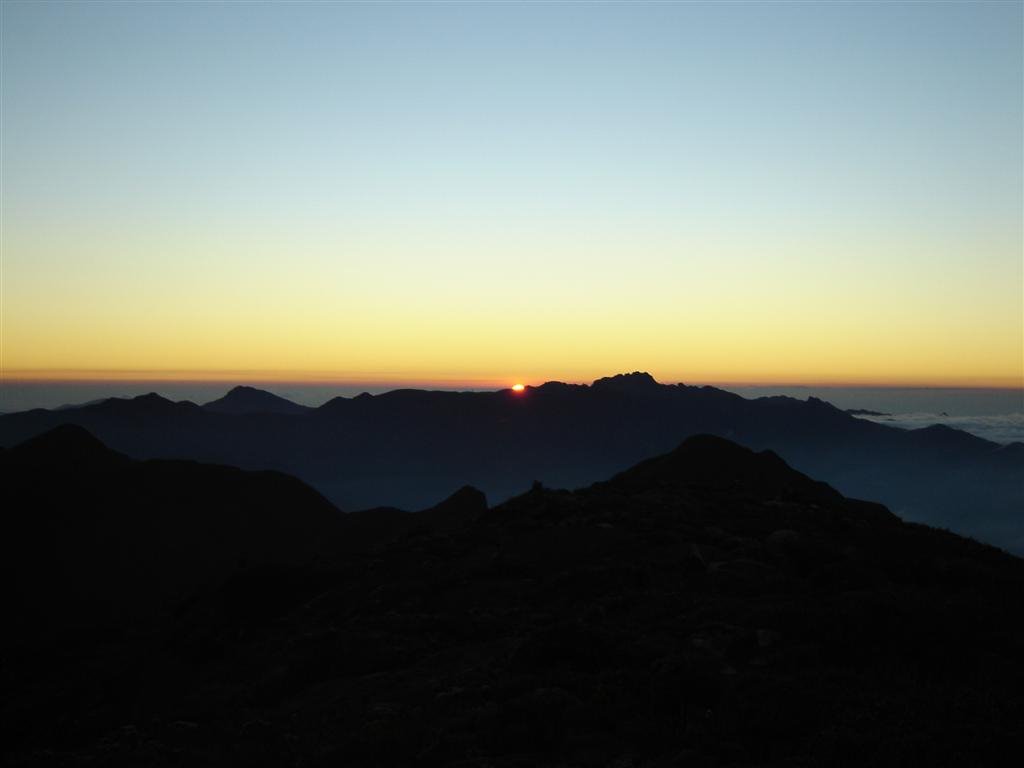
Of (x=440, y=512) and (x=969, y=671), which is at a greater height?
(x=969, y=671)

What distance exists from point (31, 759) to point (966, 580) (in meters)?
24.1

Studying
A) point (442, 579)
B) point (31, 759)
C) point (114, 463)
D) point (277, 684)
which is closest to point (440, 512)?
point (114, 463)

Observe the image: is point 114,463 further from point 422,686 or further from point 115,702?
point 422,686

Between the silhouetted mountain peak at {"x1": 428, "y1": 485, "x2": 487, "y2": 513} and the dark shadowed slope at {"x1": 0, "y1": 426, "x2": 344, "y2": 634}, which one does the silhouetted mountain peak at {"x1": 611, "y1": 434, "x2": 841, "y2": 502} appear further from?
the dark shadowed slope at {"x1": 0, "y1": 426, "x2": 344, "y2": 634}

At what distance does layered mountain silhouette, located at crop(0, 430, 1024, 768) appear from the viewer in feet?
39.6

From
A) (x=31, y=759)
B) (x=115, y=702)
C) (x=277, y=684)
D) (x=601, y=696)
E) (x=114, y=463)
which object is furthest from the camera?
(x=114, y=463)

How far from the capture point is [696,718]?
40.7ft

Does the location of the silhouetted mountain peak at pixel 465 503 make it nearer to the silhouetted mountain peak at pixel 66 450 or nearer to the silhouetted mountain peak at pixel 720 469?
the silhouetted mountain peak at pixel 720 469

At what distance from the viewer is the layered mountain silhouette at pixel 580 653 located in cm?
1207

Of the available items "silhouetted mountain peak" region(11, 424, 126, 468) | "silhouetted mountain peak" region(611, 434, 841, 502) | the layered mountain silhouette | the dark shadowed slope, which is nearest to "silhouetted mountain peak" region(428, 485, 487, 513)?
the dark shadowed slope

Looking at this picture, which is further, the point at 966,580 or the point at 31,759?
the point at 966,580

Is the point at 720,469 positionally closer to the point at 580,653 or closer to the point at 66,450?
the point at 580,653

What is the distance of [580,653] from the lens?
16156mm

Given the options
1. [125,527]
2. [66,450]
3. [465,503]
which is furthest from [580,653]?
[66,450]
